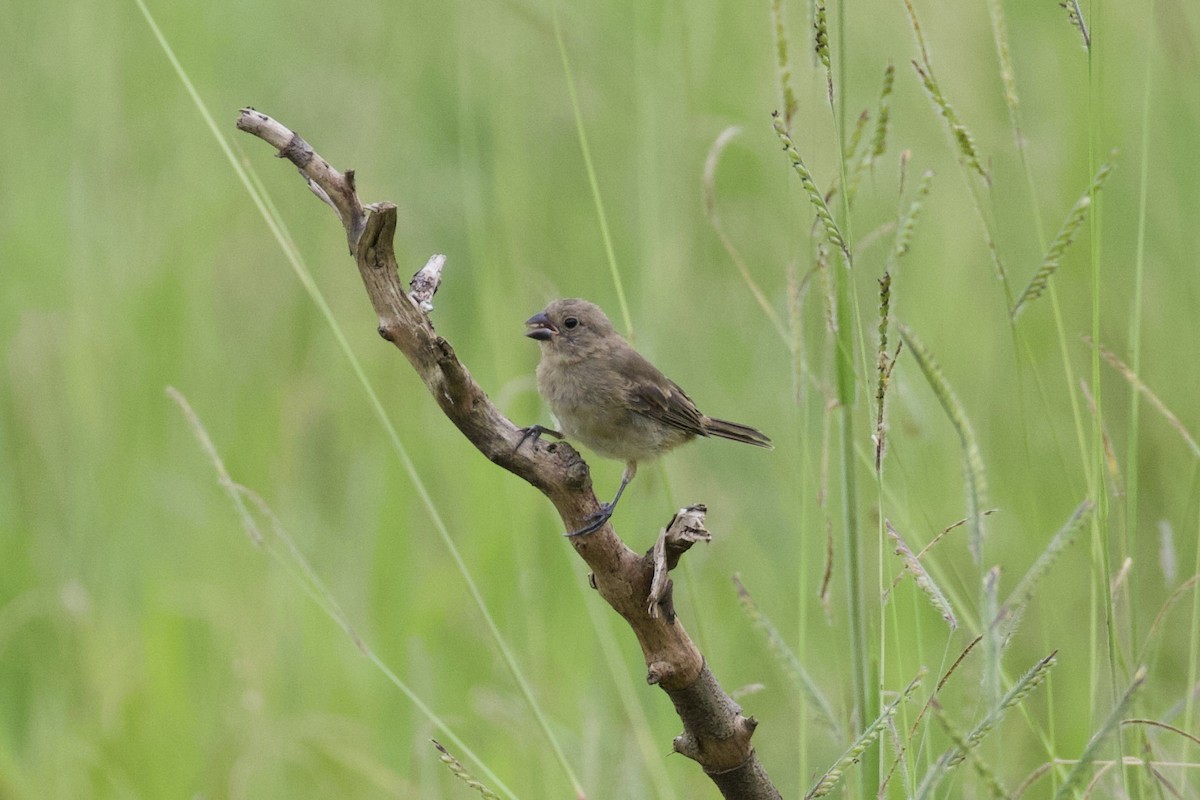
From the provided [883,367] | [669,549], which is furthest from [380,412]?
[883,367]

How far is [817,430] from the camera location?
15.6 ft

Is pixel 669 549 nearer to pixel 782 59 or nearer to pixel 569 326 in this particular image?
pixel 782 59

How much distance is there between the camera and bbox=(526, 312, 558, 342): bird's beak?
395cm

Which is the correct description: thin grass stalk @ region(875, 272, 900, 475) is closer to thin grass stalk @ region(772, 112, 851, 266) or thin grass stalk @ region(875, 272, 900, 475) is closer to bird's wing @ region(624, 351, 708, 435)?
thin grass stalk @ region(772, 112, 851, 266)

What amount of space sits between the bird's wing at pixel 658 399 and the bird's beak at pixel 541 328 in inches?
9.7

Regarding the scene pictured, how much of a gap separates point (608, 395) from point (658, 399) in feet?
0.49

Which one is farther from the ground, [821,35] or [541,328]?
[541,328]

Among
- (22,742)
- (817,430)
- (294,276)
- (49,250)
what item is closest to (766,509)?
(817,430)

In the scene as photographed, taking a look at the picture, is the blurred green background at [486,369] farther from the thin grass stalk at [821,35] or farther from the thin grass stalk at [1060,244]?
the thin grass stalk at [821,35]

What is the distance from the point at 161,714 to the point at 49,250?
2.27 metres

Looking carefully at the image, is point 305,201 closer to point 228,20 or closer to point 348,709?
point 228,20

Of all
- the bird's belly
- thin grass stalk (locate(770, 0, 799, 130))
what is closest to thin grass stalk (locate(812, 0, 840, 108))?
thin grass stalk (locate(770, 0, 799, 130))

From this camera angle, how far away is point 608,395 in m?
3.76

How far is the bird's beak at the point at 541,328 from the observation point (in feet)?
13.0
